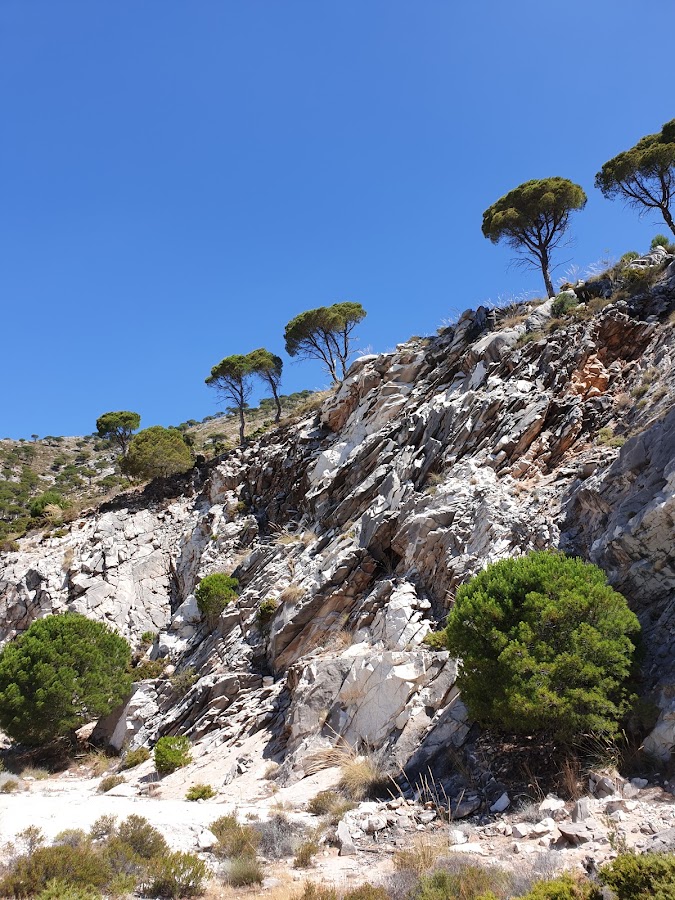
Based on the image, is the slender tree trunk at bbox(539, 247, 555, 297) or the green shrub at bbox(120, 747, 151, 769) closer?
the green shrub at bbox(120, 747, 151, 769)

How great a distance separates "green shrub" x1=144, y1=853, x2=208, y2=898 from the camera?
816 cm

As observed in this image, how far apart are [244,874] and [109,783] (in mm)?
13442

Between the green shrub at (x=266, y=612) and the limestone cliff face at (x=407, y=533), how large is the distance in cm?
53

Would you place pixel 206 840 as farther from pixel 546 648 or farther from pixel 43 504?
pixel 43 504

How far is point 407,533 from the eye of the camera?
18.8m

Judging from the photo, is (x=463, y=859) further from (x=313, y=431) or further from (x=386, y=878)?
(x=313, y=431)

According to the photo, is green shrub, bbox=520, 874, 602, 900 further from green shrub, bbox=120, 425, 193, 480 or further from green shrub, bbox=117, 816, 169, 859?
green shrub, bbox=120, 425, 193, 480

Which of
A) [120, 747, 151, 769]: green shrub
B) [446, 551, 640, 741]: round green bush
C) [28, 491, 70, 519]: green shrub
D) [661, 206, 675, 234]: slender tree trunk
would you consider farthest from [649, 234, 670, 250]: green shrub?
[28, 491, 70, 519]: green shrub

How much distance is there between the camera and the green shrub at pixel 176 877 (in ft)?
26.8

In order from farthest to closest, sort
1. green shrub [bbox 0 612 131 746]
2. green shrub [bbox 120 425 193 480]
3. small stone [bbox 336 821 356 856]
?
green shrub [bbox 120 425 193 480] < green shrub [bbox 0 612 131 746] < small stone [bbox 336 821 356 856]

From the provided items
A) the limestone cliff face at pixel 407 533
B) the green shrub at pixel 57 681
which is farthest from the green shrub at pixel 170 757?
the green shrub at pixel 57 681

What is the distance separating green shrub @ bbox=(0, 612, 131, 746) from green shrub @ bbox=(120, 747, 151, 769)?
376 cm

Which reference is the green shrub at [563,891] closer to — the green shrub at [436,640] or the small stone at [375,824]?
the small stone at [375,824]

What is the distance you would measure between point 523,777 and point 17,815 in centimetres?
1034
